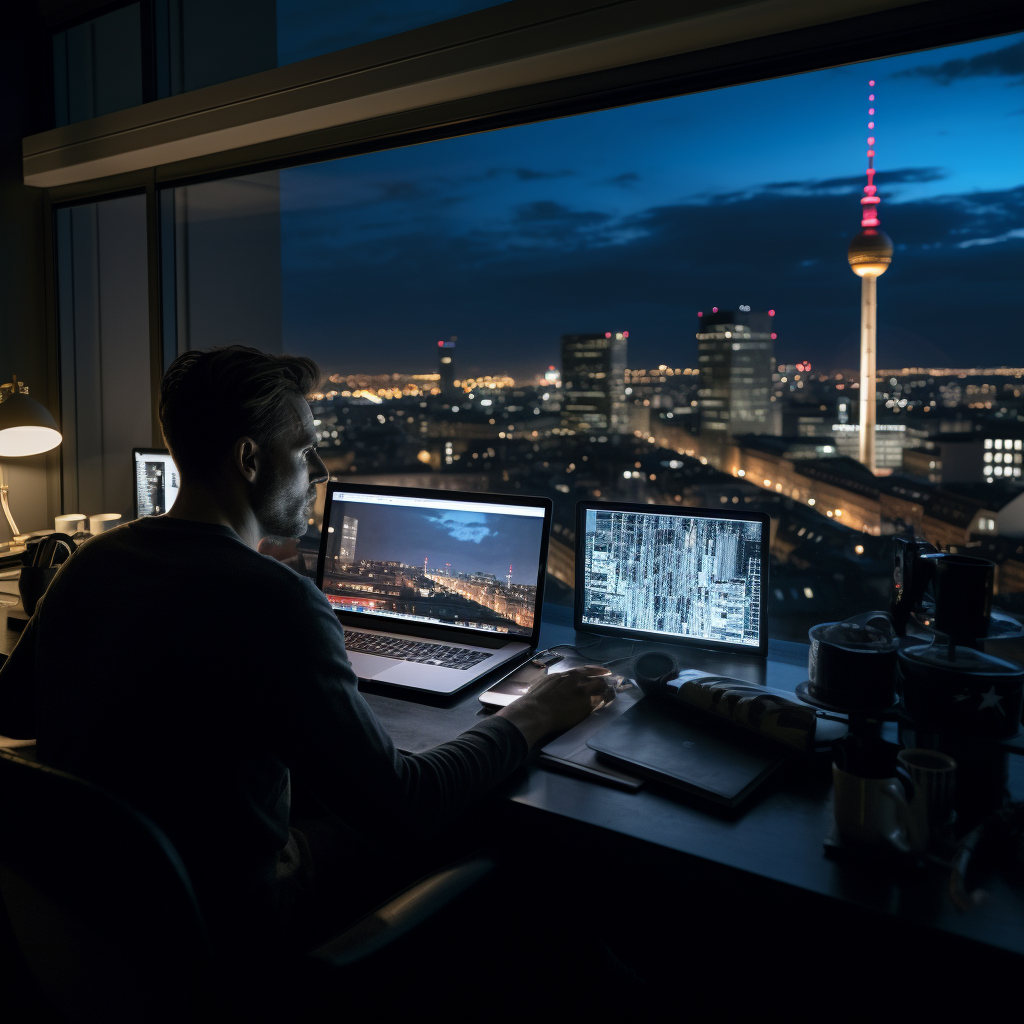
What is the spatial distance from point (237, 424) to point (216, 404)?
1.7 inches

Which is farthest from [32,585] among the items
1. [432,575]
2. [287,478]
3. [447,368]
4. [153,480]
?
[447,368]

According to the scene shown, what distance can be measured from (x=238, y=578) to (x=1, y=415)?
2.33 metres

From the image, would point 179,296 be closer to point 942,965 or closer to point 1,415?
point 1,415

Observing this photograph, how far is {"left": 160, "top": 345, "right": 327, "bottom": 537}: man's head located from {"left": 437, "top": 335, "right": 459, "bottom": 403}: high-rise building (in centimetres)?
123

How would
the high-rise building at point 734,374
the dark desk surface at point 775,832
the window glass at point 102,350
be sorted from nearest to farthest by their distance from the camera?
1. the dark desk surface at point 775,832
2. the high-rise building at point 734,374
3. the window glass at point 102,350

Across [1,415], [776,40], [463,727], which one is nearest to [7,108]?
[1,415]

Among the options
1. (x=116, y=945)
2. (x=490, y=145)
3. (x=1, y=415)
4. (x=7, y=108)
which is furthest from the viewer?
(x=7, y=108)

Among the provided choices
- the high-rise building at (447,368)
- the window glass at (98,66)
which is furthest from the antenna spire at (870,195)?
the window glass at (98,66)

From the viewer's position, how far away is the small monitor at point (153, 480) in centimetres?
274

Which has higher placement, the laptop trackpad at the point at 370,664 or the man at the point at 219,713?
the man at the point at 219,713

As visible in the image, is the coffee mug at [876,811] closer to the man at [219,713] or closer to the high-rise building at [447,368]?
the man at [219,713]

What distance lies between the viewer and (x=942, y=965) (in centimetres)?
87

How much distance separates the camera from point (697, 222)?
6.73ft

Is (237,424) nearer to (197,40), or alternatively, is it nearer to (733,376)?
(733,376)
